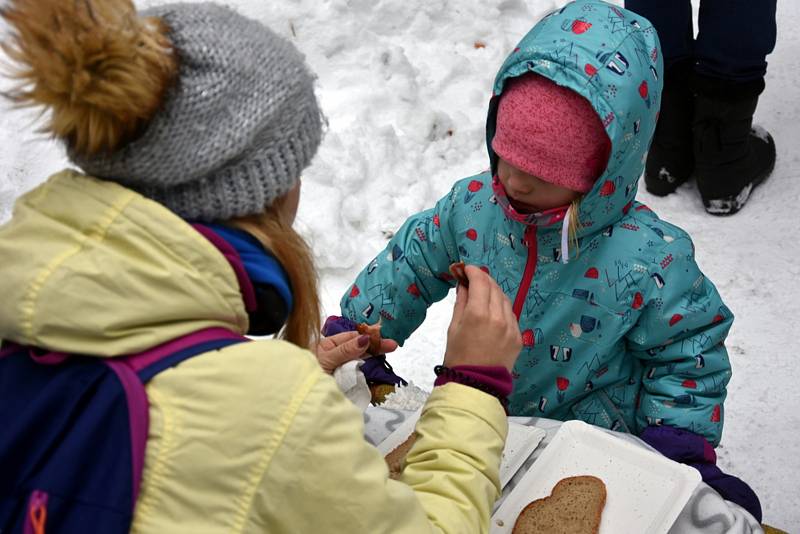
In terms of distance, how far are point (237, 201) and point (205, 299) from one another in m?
0.16

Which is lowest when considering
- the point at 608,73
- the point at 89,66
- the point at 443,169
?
the point at 443,169

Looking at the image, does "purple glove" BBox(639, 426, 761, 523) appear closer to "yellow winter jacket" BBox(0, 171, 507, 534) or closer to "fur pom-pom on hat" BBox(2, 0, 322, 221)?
"yellow winter jacket" BBox(0, 171, 507, 534)

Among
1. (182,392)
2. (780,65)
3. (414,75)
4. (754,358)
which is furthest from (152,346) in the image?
(780,65)

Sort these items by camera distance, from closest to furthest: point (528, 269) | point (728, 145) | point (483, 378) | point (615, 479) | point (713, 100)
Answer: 1. point (483, 378)
2. point (615, 479)
3. point (528, 269)
4. point (713, 100)
5. point (728, 145)

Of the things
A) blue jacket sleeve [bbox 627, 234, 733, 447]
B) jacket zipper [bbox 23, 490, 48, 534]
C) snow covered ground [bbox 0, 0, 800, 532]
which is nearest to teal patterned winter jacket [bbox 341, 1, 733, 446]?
blue jacket sleeve [bbox 627, 234, 733, 447]

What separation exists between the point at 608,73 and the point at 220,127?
994 mm

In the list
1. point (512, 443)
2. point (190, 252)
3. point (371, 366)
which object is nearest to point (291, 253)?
point (190, 252)

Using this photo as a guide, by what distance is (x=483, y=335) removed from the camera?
1.46 meters

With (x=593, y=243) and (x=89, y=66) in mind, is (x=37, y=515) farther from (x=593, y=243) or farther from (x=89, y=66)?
(x=593, y=243)

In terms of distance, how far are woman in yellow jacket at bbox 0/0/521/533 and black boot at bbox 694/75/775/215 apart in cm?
257

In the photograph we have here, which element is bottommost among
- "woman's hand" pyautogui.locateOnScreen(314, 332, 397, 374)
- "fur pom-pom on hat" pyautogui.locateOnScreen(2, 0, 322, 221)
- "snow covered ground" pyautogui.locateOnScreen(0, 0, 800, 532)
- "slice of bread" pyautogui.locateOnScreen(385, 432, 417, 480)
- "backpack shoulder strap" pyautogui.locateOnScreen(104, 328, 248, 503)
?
"snow covered ground" pyautogui.locateOnScreen(0, 0, 800, 532)

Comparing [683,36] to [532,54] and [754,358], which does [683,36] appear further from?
[532,54]

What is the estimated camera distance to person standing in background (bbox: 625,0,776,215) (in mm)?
3109

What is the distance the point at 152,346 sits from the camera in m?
0.96
